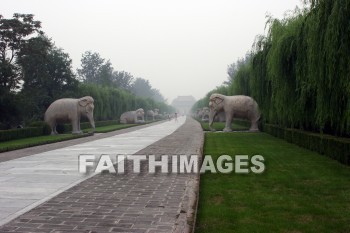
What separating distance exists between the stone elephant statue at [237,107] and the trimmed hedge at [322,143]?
21.3 feet

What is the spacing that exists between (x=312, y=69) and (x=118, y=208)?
708 cm

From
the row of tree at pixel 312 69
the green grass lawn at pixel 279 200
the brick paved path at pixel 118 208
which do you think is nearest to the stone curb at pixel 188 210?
the brick paved path at pixel 118 208

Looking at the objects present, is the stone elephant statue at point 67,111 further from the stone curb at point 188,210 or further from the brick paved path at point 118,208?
the stone curb at point 188,210

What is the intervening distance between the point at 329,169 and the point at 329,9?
406cm

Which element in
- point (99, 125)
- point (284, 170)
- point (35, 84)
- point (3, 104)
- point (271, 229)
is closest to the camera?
point (271, 229)

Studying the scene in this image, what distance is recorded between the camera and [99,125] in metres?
36.8

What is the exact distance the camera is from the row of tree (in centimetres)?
859

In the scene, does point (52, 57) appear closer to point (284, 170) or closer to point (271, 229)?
point (284, 170)

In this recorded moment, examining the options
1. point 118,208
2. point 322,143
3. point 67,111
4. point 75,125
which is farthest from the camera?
point 75,125

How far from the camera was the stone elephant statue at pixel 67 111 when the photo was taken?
23.4 meters

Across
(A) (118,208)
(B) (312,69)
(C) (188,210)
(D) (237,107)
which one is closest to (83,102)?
(D) (237,107)

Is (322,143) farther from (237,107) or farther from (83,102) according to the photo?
(83,102)

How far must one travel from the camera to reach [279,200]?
19.9 feet

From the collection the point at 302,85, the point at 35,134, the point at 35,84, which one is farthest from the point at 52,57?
the point at 302,85
